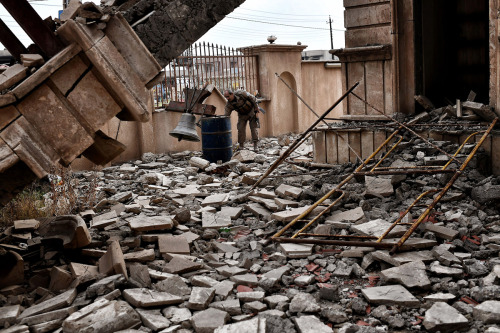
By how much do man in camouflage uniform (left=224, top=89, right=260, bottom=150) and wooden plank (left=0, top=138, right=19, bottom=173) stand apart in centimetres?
830

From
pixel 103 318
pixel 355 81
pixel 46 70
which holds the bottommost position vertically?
pixel 103 318

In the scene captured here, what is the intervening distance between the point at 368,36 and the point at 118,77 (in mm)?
5127

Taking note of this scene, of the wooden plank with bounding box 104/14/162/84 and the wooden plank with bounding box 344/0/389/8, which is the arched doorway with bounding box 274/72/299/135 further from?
the wooden plank with bounding box 104/14/162/84

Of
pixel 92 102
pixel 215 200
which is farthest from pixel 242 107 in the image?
pixel 92 102

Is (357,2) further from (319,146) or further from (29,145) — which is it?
(29,145)

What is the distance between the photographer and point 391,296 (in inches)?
159

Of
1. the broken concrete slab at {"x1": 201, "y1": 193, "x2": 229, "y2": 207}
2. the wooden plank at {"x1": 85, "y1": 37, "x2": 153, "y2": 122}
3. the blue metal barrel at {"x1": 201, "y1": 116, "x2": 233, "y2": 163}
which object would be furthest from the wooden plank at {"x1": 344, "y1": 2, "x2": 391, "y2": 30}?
the wooden plank at {"x1": 85, "y1": 37, "x2": 153, "y2": 122}

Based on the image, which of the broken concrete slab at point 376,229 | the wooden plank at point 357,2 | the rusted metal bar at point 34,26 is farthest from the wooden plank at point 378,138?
the rusted metal bar at point 34,26

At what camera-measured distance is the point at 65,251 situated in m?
5.39

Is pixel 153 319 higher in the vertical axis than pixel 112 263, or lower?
lower

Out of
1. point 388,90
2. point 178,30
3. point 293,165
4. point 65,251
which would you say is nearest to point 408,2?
point 388,90

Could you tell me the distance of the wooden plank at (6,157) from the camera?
4281 mm

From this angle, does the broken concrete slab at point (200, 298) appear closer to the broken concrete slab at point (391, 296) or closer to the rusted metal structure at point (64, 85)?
the broken concrete slab at point (391, 296)

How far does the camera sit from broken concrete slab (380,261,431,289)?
4.20m
